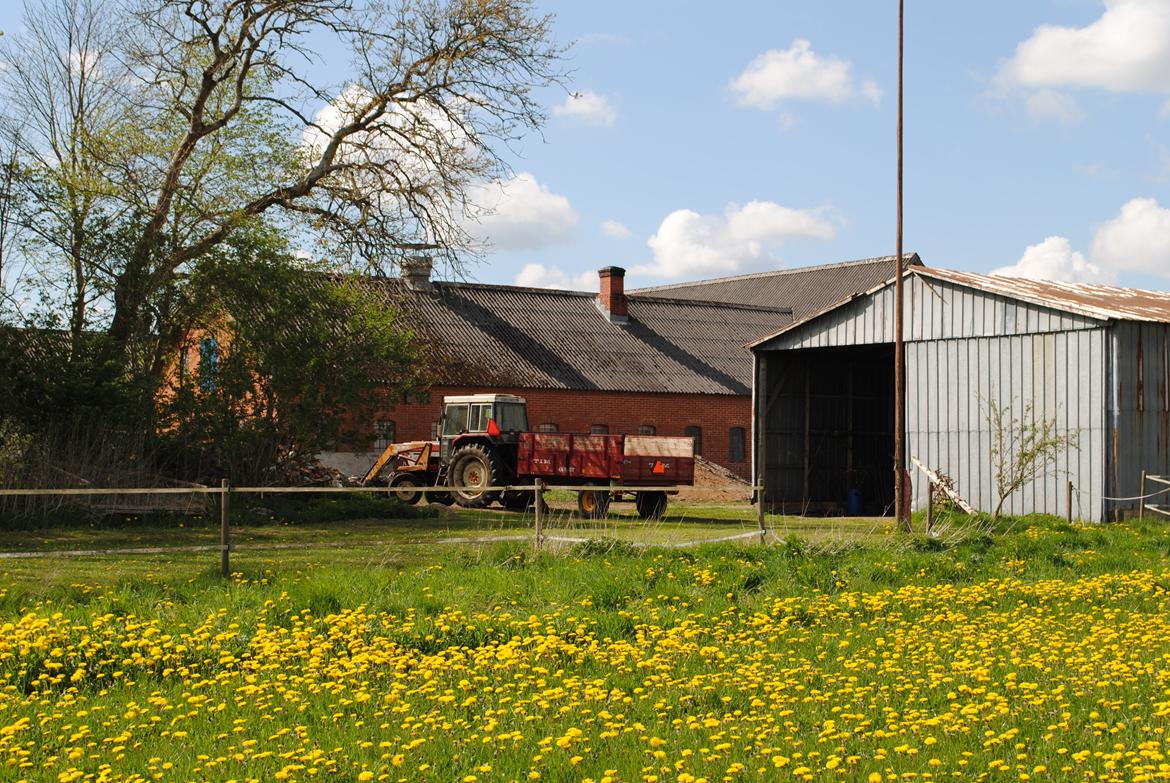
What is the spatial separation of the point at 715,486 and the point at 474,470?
41.7 ft

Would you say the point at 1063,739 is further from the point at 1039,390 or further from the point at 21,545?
the point at 1039,390

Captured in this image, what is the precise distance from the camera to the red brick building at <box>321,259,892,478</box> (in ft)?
128

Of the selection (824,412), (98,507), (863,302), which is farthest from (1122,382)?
(98,507)

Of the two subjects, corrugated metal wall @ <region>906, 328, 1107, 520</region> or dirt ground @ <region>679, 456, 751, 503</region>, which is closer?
corrugated metal wall @ <region>906, 328, 1107, 520</region>

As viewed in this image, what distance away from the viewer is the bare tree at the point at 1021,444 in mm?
23062

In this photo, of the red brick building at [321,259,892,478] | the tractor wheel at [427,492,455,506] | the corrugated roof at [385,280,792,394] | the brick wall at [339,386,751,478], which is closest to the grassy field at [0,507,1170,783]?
the tractor wheel at [427,492,455,506]

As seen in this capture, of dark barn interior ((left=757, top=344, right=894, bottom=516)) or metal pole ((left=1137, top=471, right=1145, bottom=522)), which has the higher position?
dark barn interior ((left=757, top=344, right=894, bottom=516))

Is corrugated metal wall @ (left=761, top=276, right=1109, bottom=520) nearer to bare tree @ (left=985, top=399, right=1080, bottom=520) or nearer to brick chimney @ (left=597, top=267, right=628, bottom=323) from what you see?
bare tree @ (left=985, top=399, right=1080, bottom=520)

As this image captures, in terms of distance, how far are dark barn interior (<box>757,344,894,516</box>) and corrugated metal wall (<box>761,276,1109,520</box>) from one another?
Result: 121 inches

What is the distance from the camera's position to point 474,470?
90.8 ft

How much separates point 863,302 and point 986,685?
67.9ft

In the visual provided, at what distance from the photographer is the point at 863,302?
2838cm

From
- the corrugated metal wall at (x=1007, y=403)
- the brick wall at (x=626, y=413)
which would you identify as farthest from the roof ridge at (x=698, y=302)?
the corrugated metal wall at (x=1007, y=403)

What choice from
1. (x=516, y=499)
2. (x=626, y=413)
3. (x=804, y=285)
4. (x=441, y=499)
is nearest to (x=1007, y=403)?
(x=516, y=499)
